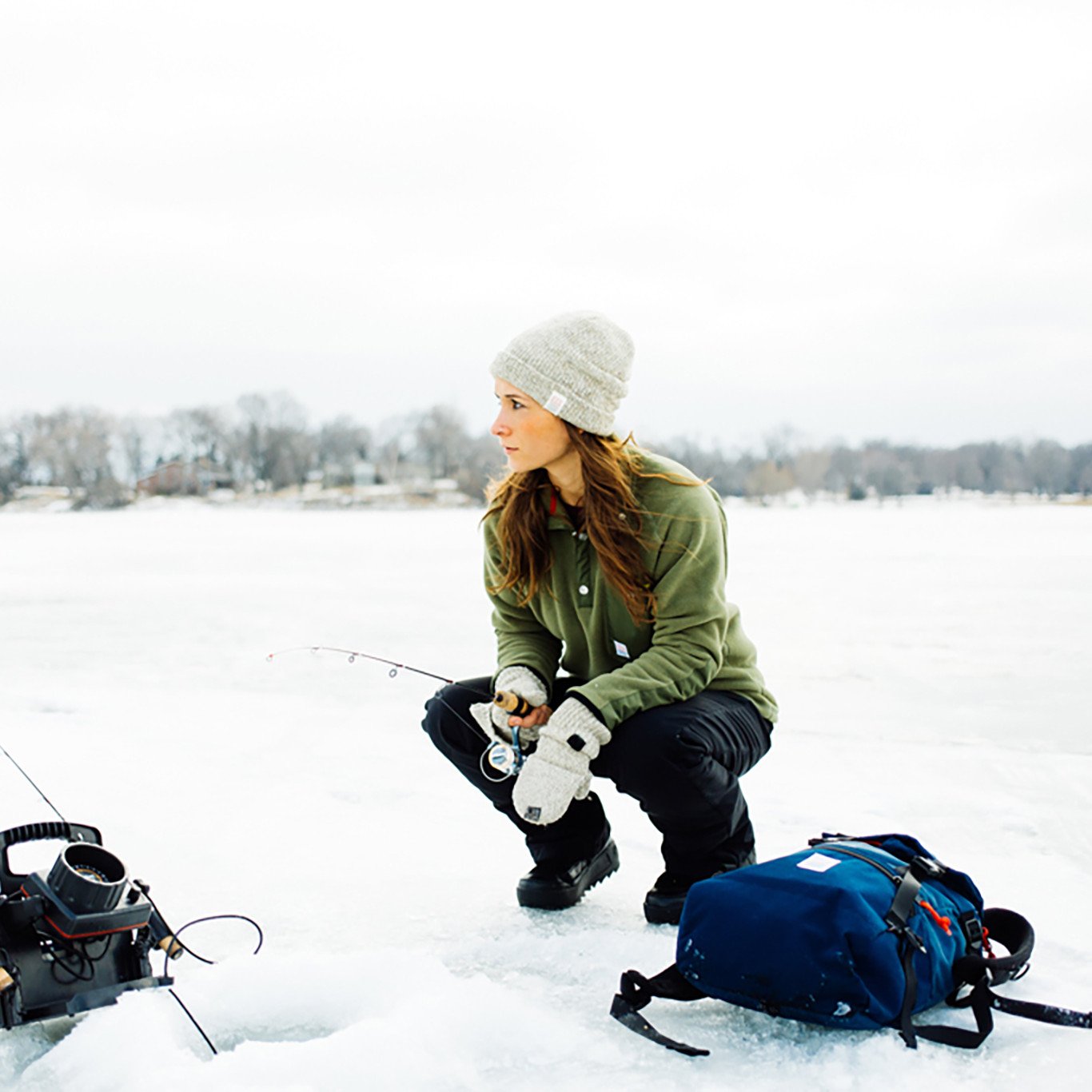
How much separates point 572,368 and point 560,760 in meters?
0.83

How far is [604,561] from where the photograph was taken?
2246 millimetres

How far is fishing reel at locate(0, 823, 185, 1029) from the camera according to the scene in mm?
1556

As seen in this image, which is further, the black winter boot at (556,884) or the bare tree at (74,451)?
the bare tree at (74,451)

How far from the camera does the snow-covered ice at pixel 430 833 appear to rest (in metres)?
1.56

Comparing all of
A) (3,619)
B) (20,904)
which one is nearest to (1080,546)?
(3,619)

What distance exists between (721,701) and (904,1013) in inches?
30.5

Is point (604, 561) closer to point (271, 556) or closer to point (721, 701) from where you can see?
point (721, 701)

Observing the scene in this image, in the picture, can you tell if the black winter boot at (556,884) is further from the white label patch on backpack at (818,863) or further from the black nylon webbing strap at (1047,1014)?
the black nylon webbing strap at (1047,1014)

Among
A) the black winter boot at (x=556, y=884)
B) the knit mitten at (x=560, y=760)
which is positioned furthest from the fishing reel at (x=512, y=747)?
the black winter boot at (x=556, y=884)

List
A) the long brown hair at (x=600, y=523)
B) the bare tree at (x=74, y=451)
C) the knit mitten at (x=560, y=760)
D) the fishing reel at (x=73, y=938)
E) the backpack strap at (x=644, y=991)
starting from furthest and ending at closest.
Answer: the bare tree at (x=74, y=451) → the long brown hair at (x=600, y=523) → the knit mitten at (x=560, y=760) → the backpack strap at (x=644, y=991) → the fishing reel at (x=73, y=938)

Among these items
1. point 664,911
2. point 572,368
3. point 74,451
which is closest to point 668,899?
point 664,911

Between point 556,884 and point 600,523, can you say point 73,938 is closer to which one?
point 556,884

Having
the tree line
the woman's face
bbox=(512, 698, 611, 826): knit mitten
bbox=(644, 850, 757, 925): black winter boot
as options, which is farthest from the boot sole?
the tree line

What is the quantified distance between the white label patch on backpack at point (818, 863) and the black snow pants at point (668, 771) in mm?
319
